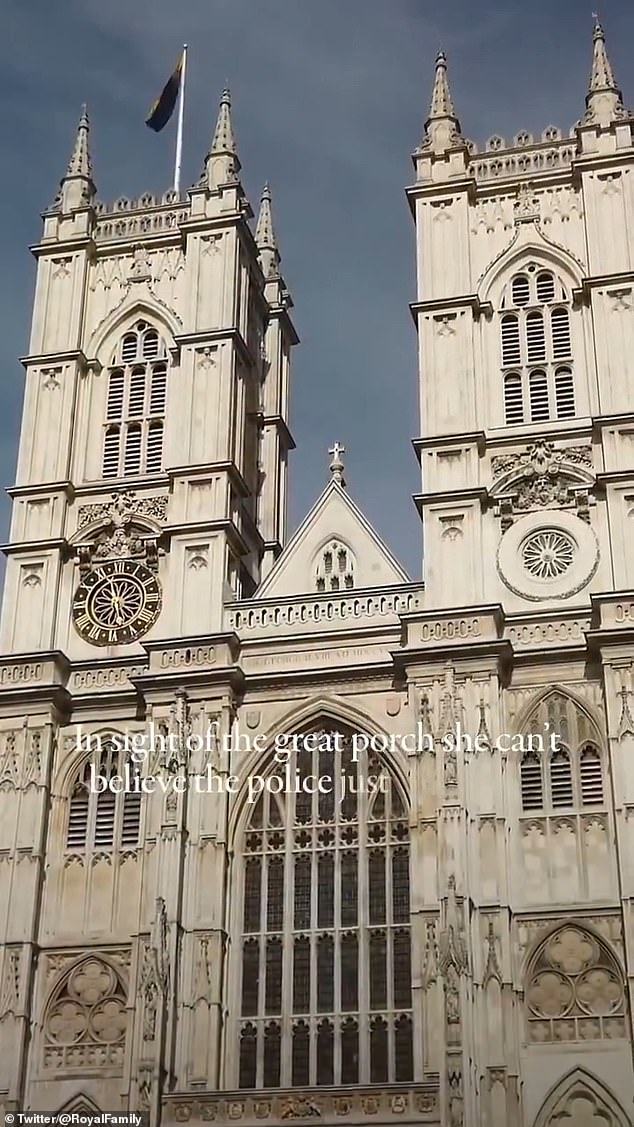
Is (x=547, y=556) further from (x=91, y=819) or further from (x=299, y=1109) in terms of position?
(x=299, y=1109)

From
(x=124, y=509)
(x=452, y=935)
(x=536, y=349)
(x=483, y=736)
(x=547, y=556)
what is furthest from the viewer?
(x=124, y=509)

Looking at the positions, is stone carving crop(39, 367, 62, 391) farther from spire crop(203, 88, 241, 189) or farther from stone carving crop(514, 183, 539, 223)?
stone carving crop(514, 183, 539, 223)

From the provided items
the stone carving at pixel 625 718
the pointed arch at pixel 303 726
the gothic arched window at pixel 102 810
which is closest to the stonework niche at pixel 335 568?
the pointed arch at pixel 303 726

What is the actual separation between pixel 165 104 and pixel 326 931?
65.1 feet

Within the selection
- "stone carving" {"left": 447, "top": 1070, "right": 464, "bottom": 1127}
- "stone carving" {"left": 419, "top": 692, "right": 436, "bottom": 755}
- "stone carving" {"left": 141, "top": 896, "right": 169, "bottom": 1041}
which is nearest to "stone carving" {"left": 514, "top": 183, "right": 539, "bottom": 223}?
"stone carving" {"left": 419, "top": 692, "right": 436, "bottom": 755}

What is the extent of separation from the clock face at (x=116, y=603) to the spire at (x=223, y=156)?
8719 mm

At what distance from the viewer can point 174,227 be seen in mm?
32750

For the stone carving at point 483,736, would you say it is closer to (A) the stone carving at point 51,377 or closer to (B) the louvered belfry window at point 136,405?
(B) the louvered belfry window at point 136,405

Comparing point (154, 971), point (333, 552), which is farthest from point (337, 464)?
point (154, 971)

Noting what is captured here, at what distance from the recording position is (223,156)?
3331cm

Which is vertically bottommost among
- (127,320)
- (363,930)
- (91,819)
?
(363,930)

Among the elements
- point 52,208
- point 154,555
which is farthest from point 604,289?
point 52,208

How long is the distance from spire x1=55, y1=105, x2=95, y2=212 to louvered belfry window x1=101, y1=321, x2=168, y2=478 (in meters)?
3.51

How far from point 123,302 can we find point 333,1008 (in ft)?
48.9
